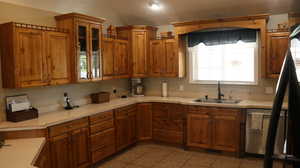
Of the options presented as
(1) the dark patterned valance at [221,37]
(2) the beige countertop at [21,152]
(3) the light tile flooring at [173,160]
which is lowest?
(3) the light tile flooring at [173,160]

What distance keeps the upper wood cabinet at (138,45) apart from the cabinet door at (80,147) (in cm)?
192

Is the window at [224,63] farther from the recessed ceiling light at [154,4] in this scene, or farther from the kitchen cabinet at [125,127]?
the kitchen cabinet at [125,127]

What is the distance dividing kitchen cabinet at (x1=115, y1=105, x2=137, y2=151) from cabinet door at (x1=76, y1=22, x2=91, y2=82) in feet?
2.83

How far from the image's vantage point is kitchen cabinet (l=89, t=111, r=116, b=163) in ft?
12.8

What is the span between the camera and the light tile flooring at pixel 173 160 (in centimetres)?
403

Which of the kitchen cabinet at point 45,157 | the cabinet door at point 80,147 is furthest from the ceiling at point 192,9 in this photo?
the kitchen cabinet at point 45,157

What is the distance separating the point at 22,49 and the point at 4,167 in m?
1.72

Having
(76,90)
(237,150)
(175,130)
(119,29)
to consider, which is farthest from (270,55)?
(76,90)

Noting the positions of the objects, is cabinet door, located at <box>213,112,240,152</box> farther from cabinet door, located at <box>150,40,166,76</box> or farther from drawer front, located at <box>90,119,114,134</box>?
drawer front, located at <box>90,119,114,134</box>

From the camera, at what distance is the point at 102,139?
4082 millimetres

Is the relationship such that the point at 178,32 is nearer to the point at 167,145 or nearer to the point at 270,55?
the point at 270,55

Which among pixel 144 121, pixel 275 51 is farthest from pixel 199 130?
pixel 275 51

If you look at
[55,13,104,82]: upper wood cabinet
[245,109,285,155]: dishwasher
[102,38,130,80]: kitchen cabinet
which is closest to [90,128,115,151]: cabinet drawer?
[55,13,104,82]: upper wood cabinet

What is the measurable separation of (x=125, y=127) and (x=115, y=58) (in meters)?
1.32
